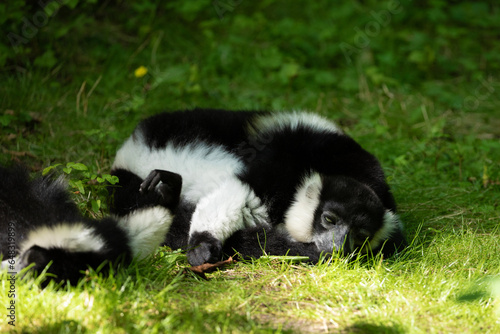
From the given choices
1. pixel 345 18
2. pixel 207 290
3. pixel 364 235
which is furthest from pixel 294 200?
pixel 345 18

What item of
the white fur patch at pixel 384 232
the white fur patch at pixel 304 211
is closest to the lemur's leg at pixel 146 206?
the white fur patch at pixel 304 211

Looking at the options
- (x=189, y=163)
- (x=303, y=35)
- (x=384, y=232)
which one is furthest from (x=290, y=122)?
(x=303, y=35)

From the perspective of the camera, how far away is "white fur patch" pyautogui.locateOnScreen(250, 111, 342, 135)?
13.3ft

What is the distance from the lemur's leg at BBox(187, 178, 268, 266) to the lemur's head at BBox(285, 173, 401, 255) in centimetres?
26

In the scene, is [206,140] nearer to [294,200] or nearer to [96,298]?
[294,200]

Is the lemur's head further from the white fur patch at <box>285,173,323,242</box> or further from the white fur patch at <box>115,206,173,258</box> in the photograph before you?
the white fur patch at <box>115,206,173,258</box>

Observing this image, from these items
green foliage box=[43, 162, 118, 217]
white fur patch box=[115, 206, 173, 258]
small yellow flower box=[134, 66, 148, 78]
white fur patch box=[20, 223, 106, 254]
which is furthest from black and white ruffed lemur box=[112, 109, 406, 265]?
small yellow flower box=[134, 66, 148, 78]

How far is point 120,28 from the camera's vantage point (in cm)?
722

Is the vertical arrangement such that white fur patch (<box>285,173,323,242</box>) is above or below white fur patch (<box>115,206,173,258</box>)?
below

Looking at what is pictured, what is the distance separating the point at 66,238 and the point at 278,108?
3.88 m

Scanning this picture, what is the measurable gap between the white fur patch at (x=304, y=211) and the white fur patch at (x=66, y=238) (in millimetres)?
1363

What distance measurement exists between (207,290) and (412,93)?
5115 mm

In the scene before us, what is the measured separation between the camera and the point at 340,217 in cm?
354

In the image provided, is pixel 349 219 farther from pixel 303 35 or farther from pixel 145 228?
pixel 303 35
